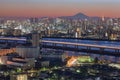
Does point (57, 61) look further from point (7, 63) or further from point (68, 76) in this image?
point (68, 76)

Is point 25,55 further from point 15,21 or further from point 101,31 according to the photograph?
point 15,21

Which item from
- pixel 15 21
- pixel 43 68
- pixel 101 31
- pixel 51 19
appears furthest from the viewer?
pixel 51 19

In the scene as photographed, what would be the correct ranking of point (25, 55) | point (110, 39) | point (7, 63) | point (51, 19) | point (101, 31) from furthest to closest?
point (51, 19) → point (101, 31) → point (110, 39) → point (25, 55) → point (7, 63)

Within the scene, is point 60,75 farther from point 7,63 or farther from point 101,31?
point 101,31

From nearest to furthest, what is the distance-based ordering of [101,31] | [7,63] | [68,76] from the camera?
[68,76], [7,63], [101,31]

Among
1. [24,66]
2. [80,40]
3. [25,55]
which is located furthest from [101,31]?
[24,66]

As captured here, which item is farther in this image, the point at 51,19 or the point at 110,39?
the point at 51,19

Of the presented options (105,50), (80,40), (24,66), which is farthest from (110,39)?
(24,66)

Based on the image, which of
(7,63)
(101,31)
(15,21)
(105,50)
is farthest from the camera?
(15,21)

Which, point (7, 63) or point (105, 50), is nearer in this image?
point (7, 63)
